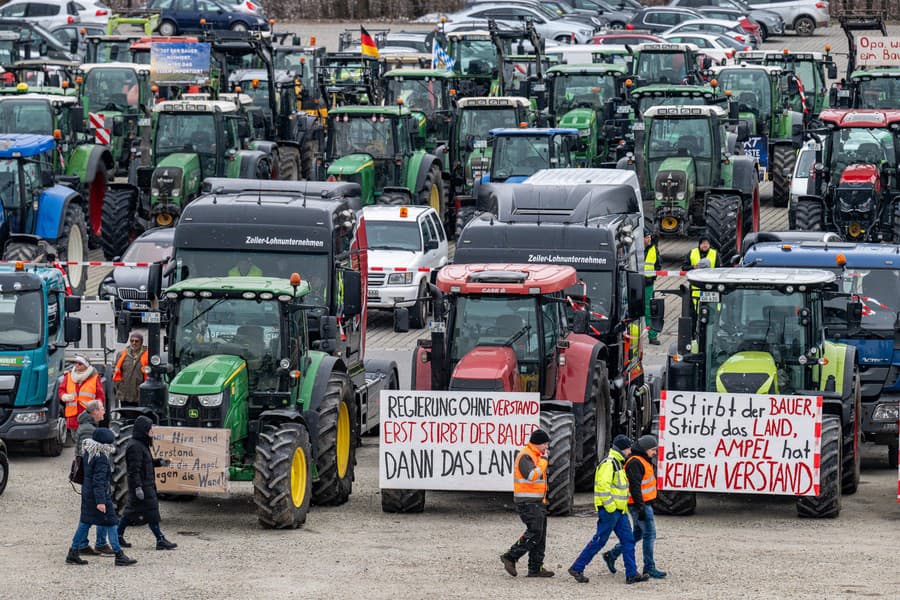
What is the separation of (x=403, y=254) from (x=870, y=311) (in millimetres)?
10179

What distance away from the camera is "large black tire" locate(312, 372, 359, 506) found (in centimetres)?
2028

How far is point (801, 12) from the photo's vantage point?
6475cm

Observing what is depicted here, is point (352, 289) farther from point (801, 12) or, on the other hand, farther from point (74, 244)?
point (801, 12)

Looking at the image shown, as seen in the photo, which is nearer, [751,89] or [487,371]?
[487,371]

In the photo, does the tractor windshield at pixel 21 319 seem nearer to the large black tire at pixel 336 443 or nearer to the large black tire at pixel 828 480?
the large black tire at pixel 336 443

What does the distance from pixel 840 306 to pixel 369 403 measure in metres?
5.66

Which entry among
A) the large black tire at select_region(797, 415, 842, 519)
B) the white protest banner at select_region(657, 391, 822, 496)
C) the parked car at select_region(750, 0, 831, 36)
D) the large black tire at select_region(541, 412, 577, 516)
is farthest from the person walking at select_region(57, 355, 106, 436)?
the parked car at select_region(750, 0, 831, 36)

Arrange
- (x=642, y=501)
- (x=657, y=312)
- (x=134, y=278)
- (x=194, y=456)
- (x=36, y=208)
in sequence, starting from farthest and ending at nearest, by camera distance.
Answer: (x=36, y=208) < (x=134, y=278) < (x=657, y=312) < (x=194, y=456) < (x=642, y=501)

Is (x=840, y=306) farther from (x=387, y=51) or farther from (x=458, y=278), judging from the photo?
(x=387, y=51)

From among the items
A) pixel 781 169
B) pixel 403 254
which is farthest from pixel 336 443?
pixel 781 169

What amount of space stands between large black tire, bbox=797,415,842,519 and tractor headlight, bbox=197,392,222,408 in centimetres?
585

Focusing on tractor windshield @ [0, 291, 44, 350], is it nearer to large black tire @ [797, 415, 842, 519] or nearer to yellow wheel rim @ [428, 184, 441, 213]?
large black tire @ [797, 415, 842, 519]

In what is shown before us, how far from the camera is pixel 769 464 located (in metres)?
19.9

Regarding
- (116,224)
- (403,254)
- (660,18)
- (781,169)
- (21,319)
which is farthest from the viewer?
(660,18)
